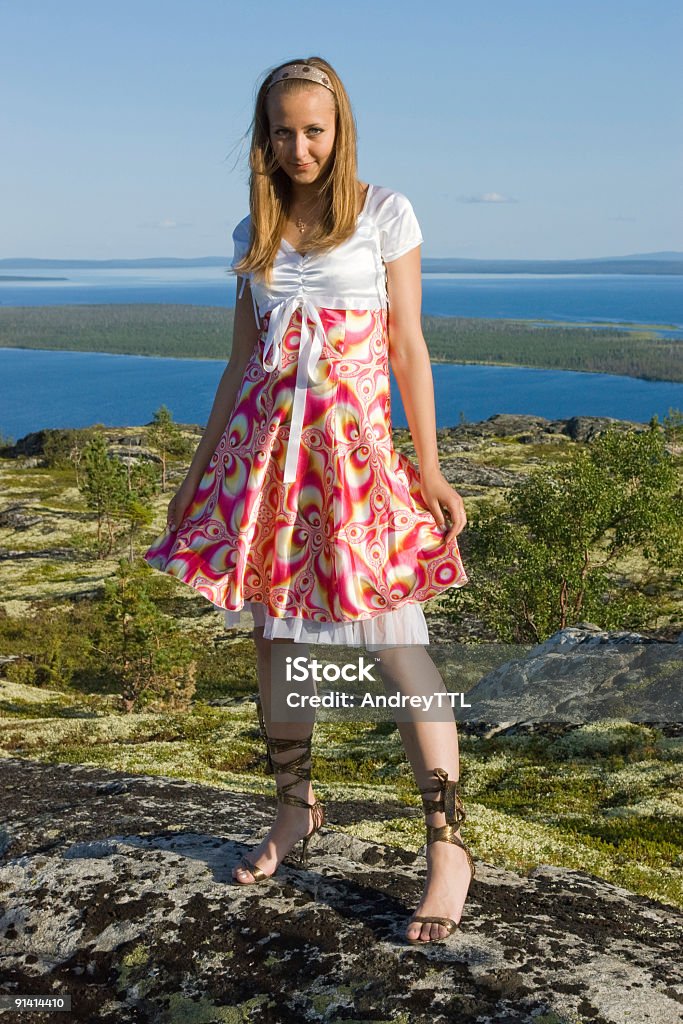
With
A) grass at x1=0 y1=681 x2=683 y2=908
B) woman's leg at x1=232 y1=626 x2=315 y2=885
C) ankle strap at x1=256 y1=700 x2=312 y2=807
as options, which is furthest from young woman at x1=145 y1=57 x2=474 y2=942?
grass at x1=0 y1=681 x2=683 y2=908

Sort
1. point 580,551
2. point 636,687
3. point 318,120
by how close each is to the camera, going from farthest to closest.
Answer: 1. point 580,551
2. point 636,687
3. point 318,120

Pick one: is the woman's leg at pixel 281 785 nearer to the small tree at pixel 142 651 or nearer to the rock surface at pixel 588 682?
the rock surface at pixel 588 682

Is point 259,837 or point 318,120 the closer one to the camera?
point 318,120

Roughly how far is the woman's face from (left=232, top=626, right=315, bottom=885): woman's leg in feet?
8.62

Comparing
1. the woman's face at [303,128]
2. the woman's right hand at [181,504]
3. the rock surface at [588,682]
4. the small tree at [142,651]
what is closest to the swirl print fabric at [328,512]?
the woman's right hand at [181,504]

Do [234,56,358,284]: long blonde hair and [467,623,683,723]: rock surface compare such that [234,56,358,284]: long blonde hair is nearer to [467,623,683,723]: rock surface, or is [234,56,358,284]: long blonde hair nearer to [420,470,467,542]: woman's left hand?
[420,470,467,542]: woman's left hand

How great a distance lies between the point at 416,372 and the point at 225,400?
115 cm

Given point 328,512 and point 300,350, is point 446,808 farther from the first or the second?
point 300,350

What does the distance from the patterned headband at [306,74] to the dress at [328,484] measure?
2.13 feet

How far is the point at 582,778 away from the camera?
15.6 meters

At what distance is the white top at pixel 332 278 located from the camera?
16.4 ft

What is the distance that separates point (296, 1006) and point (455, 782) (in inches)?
56.3

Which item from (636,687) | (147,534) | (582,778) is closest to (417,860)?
(582,778)

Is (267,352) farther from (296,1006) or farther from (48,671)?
(48,671)
